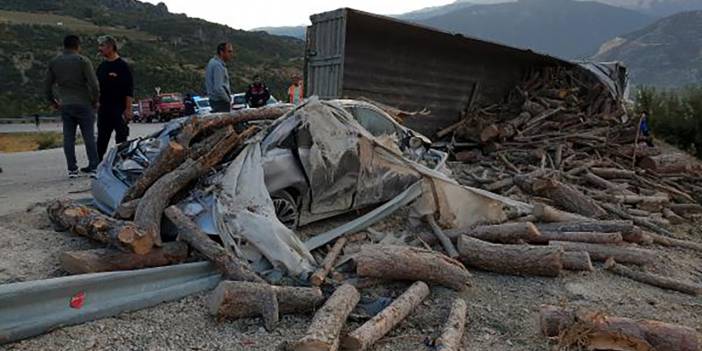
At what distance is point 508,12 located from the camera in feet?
546

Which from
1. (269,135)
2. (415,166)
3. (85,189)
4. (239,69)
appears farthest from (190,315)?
(239,69)

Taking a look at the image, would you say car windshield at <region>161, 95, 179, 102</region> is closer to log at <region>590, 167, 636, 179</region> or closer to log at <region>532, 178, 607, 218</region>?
log at <region>590, 167, 636, 179</region>

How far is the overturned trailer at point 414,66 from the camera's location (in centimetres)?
1023

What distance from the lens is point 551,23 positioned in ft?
492

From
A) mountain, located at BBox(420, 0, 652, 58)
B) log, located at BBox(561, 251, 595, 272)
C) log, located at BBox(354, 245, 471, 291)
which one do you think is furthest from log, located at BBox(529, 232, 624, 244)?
mountain, located at BBox(420, 0, 652, 58)

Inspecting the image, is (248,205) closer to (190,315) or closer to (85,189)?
(190,315)

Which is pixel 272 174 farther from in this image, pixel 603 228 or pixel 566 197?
pixel 566 197

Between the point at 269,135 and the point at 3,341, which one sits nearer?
the point at 3,341

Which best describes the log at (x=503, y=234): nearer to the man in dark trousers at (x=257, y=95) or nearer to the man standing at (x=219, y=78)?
the man standing at (x=219, y=78)

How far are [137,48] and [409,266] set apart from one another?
2017 inches

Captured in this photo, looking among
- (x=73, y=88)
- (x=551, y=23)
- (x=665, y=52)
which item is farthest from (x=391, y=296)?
(x=551, y=23)

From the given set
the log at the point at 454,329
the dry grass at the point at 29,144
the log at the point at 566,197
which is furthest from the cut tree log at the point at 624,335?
the dry grass at the point at 29,144

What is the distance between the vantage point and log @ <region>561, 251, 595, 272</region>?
206 inches

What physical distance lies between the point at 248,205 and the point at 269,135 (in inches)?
41.6
